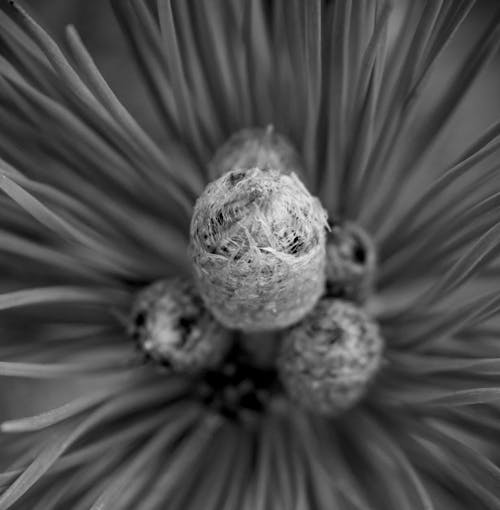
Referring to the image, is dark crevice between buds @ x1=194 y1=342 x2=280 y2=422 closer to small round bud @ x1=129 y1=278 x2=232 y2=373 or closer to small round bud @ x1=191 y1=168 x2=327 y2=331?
small round bud @ x1=129 y1=278 x2=232 y2=373

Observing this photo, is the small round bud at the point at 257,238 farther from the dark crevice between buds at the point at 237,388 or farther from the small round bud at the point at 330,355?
the dark crevice between buds at the point at 237,388

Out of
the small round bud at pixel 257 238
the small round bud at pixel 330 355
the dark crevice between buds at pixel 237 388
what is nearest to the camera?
the small round bud at pixel 257 238

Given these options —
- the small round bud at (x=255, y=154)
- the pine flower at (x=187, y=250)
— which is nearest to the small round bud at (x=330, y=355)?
the pine flower at (x=187, y=250)

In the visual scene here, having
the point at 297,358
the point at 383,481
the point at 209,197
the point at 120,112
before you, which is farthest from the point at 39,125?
the point at 383,481

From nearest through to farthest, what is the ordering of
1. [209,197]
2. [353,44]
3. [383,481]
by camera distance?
1. [209,197]
2. [353,44]
3. [383,481]

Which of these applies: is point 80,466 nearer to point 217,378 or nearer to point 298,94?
point 217,378

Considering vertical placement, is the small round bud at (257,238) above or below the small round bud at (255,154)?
below
